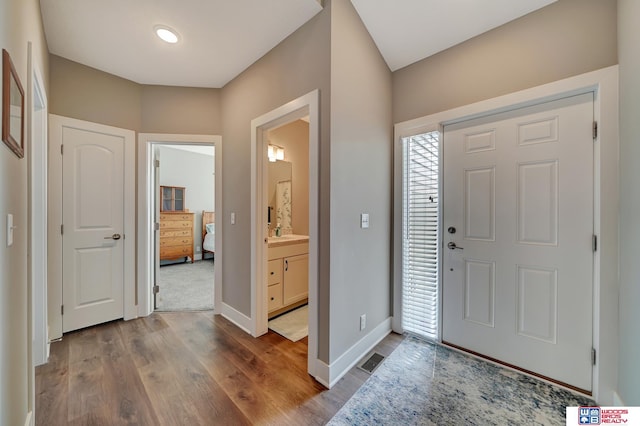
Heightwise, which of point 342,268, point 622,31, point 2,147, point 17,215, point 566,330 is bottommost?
point 566,330

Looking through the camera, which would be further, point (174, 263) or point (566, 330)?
point (174, 263)

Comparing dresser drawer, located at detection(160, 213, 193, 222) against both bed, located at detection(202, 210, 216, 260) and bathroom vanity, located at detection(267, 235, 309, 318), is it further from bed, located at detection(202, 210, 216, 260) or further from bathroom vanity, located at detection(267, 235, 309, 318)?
bathroom vanity, located at detection(267, 235, 309, 318)

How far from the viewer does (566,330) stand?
5.56ft

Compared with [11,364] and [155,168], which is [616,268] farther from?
[155,168]

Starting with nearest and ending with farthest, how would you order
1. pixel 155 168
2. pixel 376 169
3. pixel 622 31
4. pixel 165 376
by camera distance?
pixel 622 31 < pixel 165 376 < pixel 376 169 < pixel 155 168

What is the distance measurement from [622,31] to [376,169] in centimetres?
160

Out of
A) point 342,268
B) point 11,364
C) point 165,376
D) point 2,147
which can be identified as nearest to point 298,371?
point 342,268

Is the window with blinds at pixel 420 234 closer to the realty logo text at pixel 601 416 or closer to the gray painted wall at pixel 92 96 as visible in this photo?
the realty logo text at pixel 601 416

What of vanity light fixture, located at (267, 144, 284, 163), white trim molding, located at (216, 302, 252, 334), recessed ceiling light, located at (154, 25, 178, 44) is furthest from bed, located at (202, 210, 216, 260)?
recessed ceiling light, located at (154, 25, 178, 44)

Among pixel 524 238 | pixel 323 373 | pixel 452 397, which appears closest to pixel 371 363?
pixel 323 373

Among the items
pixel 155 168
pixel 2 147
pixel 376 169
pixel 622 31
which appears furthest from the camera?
pixel 155 168

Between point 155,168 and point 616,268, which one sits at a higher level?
point 155,168

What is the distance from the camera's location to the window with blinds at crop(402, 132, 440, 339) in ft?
7.46

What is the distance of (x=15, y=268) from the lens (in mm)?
1122
